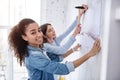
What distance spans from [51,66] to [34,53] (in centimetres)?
16

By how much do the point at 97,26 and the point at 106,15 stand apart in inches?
4.8

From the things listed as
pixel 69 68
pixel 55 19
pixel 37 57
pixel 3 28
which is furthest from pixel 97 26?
pixel 3 28

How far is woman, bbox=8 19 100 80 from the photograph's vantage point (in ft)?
4.36

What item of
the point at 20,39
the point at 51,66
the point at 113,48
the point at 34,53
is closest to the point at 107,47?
the point at 113,48

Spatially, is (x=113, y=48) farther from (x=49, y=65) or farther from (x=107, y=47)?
(x=49, y=65)

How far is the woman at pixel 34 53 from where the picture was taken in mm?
1329

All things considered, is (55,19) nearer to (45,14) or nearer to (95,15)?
(45,14)

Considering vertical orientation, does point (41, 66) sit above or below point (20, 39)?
→ below

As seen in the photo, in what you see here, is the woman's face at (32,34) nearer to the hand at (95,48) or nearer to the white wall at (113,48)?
the hand at (95,48)

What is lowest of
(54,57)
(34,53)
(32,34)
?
(54,57)

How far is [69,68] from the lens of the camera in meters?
1.32

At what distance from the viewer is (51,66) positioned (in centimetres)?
133

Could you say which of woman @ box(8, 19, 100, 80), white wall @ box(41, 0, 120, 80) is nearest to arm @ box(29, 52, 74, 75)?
woman @ box(8, 19, 100, 80)

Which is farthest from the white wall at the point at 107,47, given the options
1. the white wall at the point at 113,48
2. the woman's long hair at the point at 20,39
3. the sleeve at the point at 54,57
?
the woman's long hair at the point at 20,39
